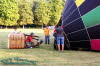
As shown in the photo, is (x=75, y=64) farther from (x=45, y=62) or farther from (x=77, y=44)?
(x=77, y=44)

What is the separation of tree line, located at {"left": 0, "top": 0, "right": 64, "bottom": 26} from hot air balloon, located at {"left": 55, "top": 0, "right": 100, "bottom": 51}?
40786mm

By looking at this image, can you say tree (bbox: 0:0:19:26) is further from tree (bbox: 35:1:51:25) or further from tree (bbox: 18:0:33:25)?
tree (bbox: 35:1:51:25)

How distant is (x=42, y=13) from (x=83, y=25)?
46089mm

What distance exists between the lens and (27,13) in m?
54.7

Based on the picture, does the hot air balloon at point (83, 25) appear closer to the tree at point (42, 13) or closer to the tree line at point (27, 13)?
the tree line at point (27, 13)

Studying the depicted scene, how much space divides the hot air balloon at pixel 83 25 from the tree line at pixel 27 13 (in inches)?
1606

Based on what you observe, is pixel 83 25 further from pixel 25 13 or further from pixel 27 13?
pixel 27 13

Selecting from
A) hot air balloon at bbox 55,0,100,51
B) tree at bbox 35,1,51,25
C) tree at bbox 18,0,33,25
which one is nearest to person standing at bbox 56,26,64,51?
hot air balloon at bbox 55,0,100,51

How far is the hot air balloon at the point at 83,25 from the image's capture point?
9.35 meters

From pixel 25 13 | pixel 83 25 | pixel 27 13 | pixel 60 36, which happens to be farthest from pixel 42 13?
pixel 83 25

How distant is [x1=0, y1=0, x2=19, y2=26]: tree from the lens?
166 feet

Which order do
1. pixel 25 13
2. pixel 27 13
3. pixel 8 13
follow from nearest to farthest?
pixel 8 13 → pixel 25 13 → pixel 27 13

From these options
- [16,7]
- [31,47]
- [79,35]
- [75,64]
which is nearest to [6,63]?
[75,64]

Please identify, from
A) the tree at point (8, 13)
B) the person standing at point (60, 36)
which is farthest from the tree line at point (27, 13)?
the person standing at point (60, 36)
